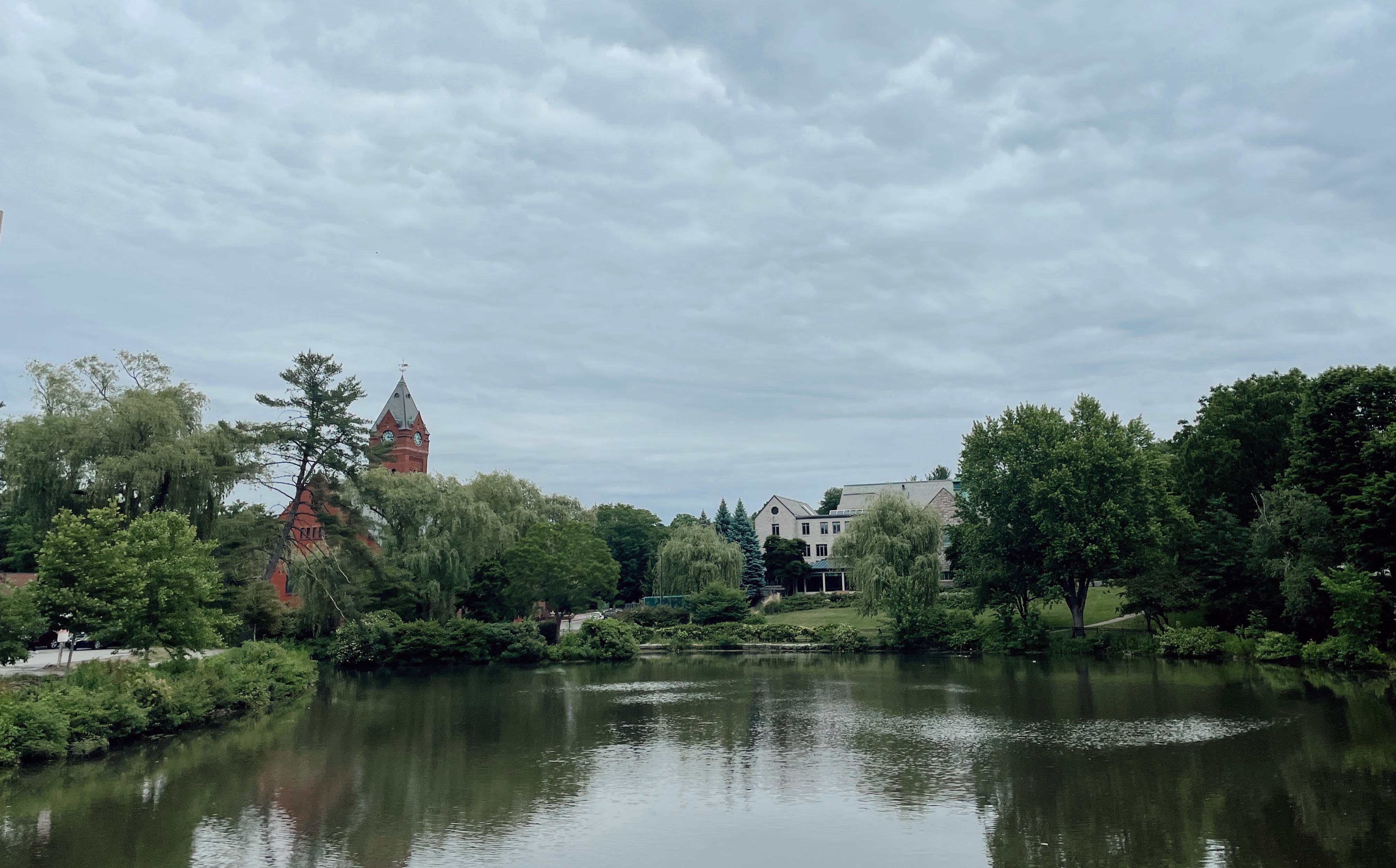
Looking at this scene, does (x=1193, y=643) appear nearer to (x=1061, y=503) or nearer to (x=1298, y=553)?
(x=1298, y=553)

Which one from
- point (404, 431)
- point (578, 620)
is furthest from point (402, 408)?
point (578, 620)

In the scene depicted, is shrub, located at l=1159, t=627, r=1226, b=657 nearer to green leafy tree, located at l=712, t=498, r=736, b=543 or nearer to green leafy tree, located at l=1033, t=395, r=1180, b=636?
green leafy tree, located at l=1033, t=395, r=1180, b=636

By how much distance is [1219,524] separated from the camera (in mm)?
47312

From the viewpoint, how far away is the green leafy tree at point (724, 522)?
8231 centimetres

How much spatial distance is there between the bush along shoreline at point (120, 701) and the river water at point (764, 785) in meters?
0.84

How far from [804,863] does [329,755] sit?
14.9m

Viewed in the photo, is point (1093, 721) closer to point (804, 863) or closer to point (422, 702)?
point (804, 863)

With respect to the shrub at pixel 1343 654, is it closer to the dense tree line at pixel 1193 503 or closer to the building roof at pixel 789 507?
the dense tree line at pixel 1193 503

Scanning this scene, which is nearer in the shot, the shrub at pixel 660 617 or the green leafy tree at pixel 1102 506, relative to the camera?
the green leafy tree at pixel 1102 506

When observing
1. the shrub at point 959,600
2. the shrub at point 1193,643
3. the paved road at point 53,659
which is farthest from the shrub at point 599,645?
the shrub at point 1193,643

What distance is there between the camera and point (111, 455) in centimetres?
3641

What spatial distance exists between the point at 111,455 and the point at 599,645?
27.5 metres

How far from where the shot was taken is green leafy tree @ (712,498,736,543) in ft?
270

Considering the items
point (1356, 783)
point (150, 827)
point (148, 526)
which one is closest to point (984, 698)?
point (1356, 783)
